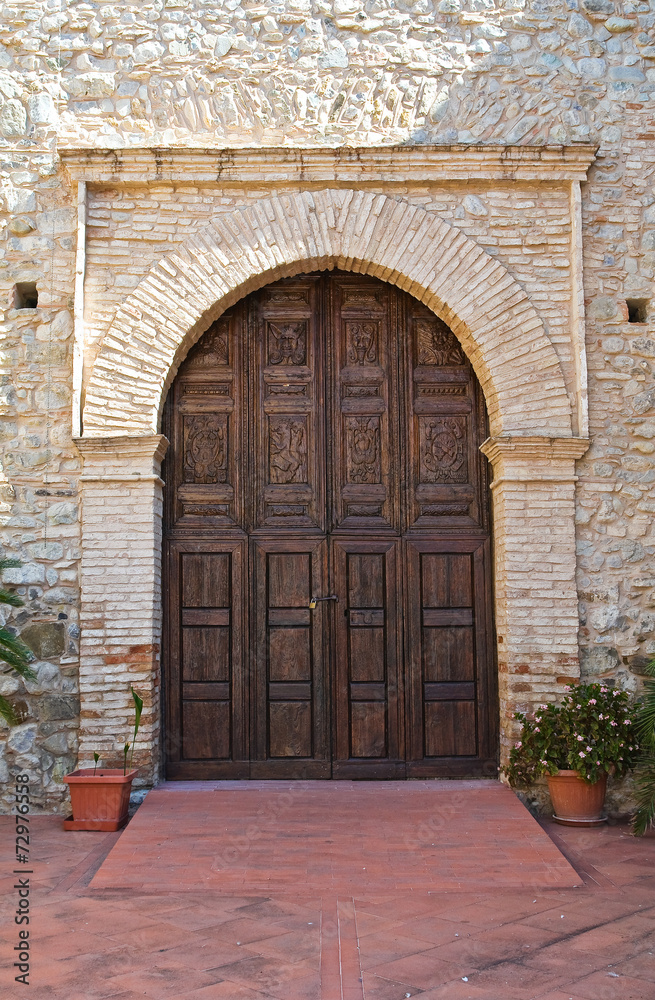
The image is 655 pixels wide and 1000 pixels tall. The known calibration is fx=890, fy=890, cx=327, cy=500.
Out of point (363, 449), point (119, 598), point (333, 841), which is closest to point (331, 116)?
point (363, 449)

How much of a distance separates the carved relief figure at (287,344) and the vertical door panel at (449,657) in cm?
160

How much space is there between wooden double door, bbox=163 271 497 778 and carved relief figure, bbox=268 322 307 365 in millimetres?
10

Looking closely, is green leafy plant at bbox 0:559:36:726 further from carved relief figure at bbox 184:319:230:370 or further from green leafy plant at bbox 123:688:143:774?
carved relief figure at bbox 184:319:230:370

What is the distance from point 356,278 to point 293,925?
14.7 feet

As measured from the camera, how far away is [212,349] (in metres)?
6.53

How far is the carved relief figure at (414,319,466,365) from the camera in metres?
6.58

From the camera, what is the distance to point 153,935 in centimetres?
365

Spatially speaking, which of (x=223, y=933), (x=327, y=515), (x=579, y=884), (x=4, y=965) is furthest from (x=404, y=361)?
(x=4, y=965)

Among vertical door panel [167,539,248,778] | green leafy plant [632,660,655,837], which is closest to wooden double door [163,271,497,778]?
vertical door panel [167,539,248,778]

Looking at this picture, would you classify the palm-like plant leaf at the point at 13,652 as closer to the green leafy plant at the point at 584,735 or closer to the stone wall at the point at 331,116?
the stone wall at the point at 331,116

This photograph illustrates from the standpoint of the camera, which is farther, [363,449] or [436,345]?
[436,345]

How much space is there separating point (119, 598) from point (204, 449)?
1.26 m

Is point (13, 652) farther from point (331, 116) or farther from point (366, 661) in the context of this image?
point (331, 116)

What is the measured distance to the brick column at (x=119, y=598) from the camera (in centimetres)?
575
